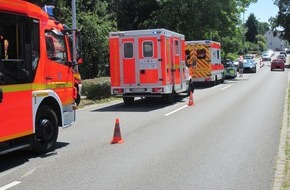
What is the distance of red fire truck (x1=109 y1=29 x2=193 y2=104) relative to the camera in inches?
704

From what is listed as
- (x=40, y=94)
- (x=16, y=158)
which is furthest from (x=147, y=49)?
(x=16, y=158)

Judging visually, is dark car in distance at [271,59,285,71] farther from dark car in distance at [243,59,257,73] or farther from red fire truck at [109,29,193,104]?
red fire truck at [109,29,193,104]

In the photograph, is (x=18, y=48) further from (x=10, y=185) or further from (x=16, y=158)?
(x=10, y=185)

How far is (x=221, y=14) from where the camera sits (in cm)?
3928

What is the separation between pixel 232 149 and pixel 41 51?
169 inches

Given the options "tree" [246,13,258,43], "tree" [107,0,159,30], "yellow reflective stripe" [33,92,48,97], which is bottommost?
"yellow reflective stripe" [33,92,48,97]

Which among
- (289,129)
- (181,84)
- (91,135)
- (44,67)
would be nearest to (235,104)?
(181,84)

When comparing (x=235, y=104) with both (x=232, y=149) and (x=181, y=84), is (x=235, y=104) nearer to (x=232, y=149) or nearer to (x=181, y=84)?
(x=181, y=84)

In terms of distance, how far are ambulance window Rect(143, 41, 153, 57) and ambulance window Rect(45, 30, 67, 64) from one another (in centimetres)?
824

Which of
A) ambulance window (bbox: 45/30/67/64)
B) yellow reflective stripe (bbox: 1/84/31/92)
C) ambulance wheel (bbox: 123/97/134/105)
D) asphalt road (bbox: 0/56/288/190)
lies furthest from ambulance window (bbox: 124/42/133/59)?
yellow reflective stripe (bbox: 1/84/31/92)

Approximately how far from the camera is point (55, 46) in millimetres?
9539

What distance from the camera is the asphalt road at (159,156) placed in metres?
6.86

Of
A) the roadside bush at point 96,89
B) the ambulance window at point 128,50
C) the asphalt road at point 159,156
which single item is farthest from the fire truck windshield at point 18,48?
the roadside bush at point 96,89

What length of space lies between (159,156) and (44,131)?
7.67 feet
